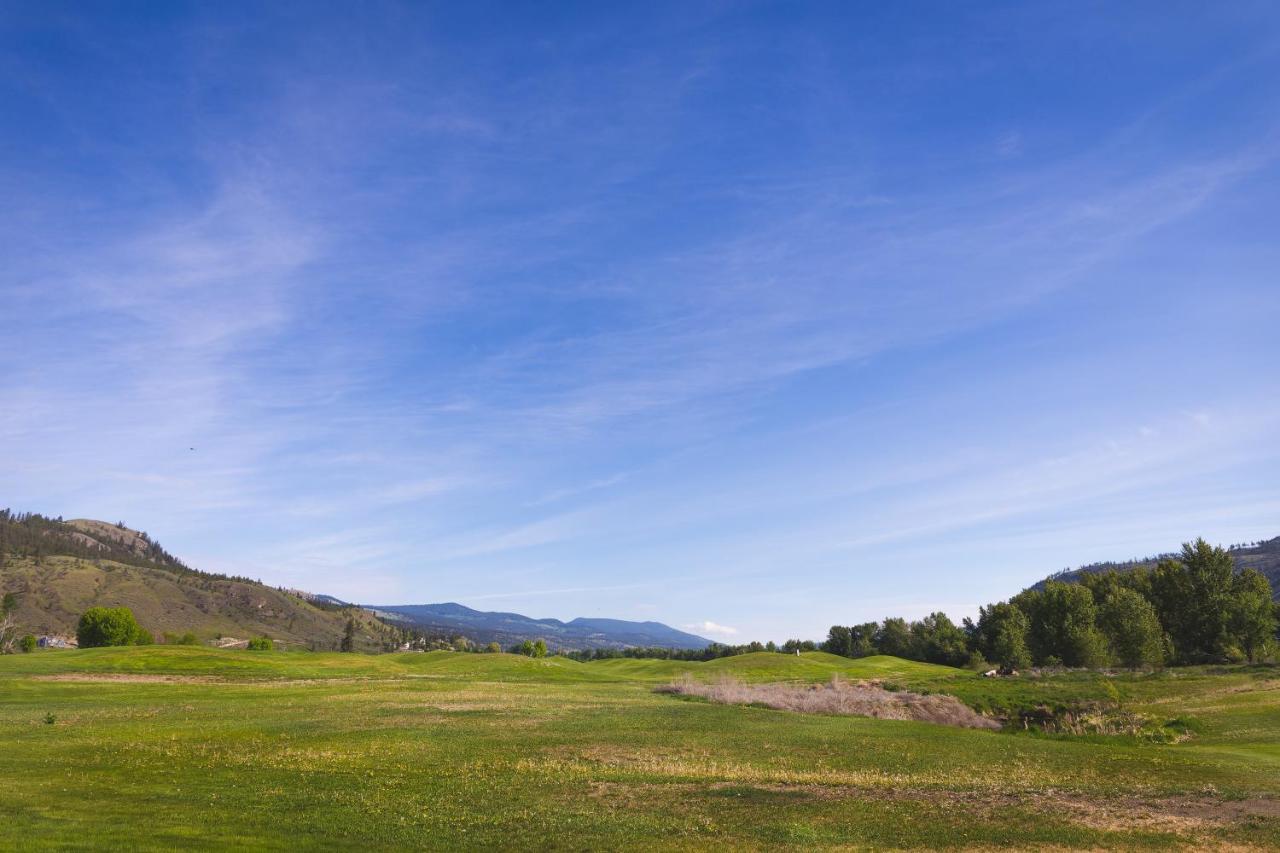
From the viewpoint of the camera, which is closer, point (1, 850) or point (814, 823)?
point (1, 850)

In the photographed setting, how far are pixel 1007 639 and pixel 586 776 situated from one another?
98.0m

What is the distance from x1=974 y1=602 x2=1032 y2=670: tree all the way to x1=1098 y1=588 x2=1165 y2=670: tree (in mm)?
11859

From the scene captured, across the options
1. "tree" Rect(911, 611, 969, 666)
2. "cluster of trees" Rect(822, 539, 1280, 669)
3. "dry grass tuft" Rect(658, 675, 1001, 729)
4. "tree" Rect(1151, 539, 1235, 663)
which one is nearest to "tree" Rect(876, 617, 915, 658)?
"tree" Rect(911, 611, 969, 666)

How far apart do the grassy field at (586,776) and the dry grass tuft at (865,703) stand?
3.95m

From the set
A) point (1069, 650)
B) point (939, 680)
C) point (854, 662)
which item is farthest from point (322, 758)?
point (1069, 650)

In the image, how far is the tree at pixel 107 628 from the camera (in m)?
120

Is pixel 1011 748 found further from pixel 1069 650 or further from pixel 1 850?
pixel 1069 650

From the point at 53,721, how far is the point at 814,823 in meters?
34.6

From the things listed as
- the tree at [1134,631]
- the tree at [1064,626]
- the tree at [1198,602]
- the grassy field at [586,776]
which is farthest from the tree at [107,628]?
the tree at [1198,602]

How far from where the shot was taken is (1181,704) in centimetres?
5156

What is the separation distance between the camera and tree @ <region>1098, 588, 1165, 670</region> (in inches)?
3462

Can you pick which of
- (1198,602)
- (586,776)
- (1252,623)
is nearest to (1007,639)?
(1198,602)

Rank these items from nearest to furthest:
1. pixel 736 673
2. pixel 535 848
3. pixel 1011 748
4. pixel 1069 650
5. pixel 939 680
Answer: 1. pixel 535 848
2. pixel 1011 748
3. pixel 939 680
4. pixel 736 673
5. pixel 1069 650

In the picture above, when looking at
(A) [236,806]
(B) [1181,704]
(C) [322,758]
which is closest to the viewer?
(A) [236,806]
